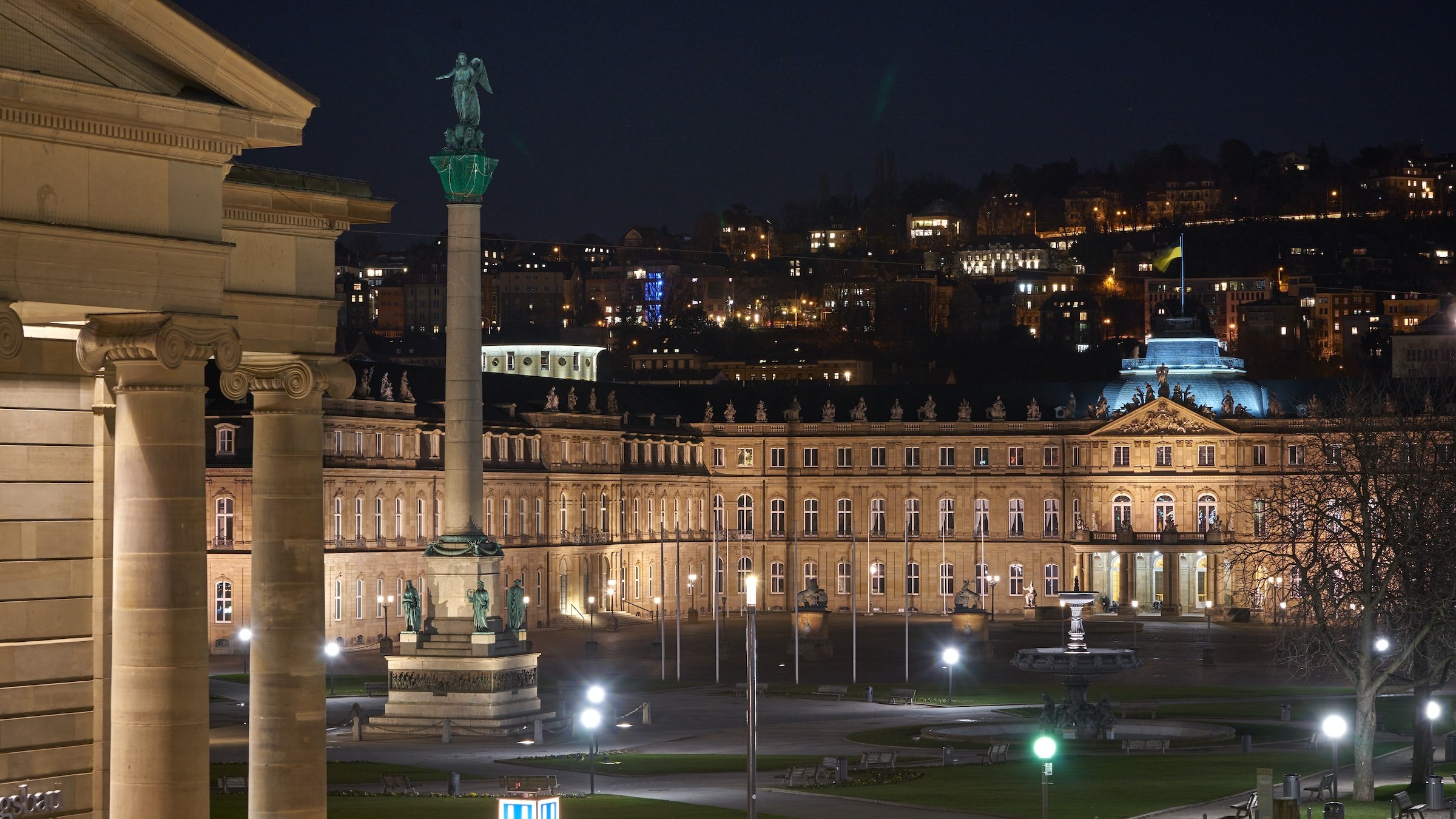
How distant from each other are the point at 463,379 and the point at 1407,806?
3257cm

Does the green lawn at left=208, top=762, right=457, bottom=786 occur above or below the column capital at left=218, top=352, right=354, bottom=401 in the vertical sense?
below

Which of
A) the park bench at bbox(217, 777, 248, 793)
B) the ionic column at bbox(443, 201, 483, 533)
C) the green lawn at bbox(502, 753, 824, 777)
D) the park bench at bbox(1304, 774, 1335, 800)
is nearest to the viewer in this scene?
the park bench at bbox(217, 777, 248, 793)

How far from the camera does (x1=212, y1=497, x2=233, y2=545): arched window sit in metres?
104

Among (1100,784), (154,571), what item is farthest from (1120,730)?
(154,571)

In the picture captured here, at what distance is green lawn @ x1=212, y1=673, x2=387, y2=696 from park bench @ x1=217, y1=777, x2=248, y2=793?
28.0 meters

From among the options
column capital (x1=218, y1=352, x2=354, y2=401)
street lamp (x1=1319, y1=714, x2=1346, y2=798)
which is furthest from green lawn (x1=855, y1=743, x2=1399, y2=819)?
column capital (x1=218, y1=352, x2=354, y2=401)

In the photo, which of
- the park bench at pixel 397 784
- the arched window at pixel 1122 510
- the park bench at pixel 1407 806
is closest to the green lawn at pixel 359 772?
the park bench at pixel 397 784

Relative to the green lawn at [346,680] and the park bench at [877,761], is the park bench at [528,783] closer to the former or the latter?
the park bench at [877,761]

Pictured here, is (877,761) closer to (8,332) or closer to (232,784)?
(232,784)

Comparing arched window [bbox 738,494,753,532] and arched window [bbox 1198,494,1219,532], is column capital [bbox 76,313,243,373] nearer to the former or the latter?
arched window [bbox 1198,494,1219,532]

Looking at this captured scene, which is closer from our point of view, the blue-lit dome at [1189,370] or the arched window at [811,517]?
the blue-lit dome at [1189,370]

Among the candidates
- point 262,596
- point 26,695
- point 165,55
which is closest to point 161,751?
point 26,695

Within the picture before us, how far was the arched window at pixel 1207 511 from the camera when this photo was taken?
143125mm

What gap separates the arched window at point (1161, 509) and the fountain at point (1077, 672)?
77404mm
